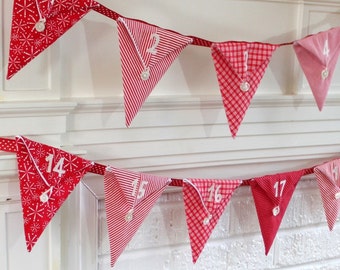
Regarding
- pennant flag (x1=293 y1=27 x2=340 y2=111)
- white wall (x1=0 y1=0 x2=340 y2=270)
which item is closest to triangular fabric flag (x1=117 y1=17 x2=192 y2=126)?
white wall (x1=0 y1=0 x2=340 y2=270)

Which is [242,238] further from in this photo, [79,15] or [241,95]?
[79,15]

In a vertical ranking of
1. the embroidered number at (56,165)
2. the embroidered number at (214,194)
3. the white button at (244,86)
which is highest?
the white button at (244,86)

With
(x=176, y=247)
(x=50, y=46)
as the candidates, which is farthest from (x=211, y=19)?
(x=176, y=247)

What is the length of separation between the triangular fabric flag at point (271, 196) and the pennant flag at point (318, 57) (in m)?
0.20

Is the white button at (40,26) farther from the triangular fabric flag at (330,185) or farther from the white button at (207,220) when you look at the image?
the triangular fabric flag at (330,185)

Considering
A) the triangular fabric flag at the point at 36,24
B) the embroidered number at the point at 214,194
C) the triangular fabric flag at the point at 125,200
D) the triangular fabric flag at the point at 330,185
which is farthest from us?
the triangular fabric flag at the point at 330,185

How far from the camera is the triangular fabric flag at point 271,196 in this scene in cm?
121

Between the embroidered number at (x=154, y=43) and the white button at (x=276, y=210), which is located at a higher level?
the embroidered number at (x=154, y=43)

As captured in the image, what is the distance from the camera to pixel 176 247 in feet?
4.16

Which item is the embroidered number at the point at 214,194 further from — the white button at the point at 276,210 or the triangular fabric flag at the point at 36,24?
the triangular fabric flag at the point at 36,24

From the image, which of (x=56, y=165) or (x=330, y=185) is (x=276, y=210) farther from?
(x=56, y=165)

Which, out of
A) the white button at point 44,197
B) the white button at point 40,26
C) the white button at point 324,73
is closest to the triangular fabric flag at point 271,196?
the white button at point 324,73

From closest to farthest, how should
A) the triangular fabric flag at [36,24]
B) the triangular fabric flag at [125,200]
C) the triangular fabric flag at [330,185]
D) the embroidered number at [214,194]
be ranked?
the triangular fabric flag at [36,24]
the triangular fabric flag at [125,200]
the embroidered number at [214,194]
the triangular fabric flag at [330,185]

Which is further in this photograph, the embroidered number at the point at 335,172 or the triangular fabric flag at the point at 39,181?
the embroidered number at the point at 335,172
